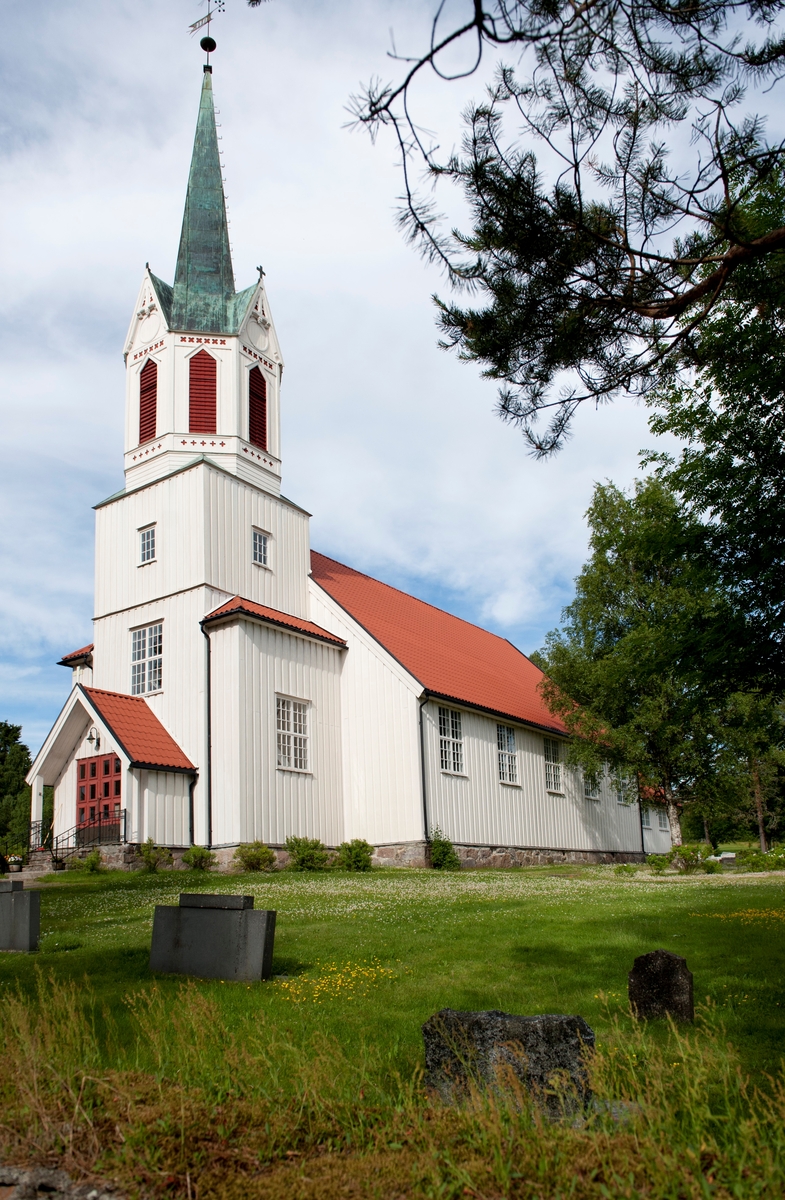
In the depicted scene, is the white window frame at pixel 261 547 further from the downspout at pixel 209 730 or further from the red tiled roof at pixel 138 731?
the red tiled roof at pixel 138 731

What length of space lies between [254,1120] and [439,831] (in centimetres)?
2044

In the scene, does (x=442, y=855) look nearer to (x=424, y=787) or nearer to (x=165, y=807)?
(x=424, y=787)

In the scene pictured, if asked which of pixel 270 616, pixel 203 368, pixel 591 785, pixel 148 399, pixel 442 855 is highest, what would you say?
pixel 203 368

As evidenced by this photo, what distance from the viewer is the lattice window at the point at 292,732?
24.4 metres

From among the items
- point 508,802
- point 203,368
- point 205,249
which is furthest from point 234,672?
point 205,249

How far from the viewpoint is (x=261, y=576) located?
2647 centimetres

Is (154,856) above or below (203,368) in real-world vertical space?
below

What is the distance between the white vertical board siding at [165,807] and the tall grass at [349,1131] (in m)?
16.9

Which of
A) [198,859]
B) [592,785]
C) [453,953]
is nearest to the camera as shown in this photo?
[453,953]

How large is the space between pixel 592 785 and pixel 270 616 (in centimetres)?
1464

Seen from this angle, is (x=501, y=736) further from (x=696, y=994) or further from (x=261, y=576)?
(x=696, y=994)

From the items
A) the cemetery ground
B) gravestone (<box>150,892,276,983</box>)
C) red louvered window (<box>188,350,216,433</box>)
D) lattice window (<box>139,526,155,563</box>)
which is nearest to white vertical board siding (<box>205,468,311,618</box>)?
lattice window (<box>139,526,155,563</box>)

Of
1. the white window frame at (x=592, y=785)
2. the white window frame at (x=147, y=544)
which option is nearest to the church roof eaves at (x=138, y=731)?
the white window frame at (x=147, y=544)

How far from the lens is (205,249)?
1160 inches
